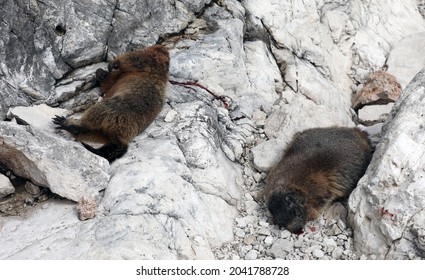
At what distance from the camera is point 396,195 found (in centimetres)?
699

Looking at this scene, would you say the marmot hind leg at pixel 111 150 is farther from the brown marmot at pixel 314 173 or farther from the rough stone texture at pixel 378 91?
the rough stone texture at pixel 378 91

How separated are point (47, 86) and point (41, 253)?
3.08 metres

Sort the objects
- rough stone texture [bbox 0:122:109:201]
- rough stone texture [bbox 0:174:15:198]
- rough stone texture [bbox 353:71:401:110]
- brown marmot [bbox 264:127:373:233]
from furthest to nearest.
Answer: rough stone texture [bbox 353:71:401:110] → brown marmot [bbox 264:127:373:233] → rough stone texture [bbox 0:174:15:198] → rough stone texture [bbox 0:122:109:201]

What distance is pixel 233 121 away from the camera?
9219 millimetres

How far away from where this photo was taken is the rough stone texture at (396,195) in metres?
6.78

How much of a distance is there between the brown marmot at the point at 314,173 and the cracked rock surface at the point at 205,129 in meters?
0.21

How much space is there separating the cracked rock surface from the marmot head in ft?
0.47

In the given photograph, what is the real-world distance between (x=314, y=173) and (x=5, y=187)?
166 inches

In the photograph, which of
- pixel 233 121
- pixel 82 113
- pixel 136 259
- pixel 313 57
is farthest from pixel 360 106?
pixel 136 259

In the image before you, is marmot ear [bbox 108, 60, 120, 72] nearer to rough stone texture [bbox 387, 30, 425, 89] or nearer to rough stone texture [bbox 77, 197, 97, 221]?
rough stone texture [bbox 77, 197, 97, 221]

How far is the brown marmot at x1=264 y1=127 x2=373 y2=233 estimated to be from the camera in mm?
7738

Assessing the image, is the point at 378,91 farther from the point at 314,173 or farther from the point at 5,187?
the point at 5,187

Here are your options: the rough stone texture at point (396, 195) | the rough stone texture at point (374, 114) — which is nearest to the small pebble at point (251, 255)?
the rough stone texture at point (396, 195)

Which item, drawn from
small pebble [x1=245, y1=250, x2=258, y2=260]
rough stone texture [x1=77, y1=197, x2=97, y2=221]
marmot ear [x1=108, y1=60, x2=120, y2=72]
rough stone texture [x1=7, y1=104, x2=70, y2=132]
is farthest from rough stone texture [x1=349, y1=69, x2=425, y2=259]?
rough stone texture [x1=7, y1=104, x2=70, y2=132]
